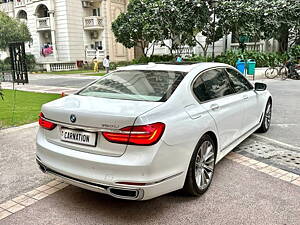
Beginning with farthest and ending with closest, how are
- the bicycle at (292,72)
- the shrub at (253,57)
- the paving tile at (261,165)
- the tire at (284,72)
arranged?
the shrub at (253,57) < the tire at (284,72) < the bicycle at (292,72) < the paving tile at (261,165)

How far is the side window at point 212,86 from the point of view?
351 centimetres

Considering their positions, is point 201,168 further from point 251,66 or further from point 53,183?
point 251,66

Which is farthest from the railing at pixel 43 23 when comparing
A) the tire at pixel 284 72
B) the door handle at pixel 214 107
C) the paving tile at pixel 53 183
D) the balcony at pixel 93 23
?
the door handle at pixel 214 107

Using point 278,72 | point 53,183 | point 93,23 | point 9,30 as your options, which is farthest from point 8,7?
point 53,183

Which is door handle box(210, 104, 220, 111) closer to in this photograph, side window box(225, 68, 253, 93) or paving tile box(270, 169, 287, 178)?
side window box(225, 68, 253, 93)

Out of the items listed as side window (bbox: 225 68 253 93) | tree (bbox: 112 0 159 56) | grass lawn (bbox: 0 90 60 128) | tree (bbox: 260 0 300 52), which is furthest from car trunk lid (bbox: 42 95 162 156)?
tree (bbox: 260 0 300 52)

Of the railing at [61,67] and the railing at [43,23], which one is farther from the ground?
the railing at [43,23]

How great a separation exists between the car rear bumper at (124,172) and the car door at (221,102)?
3.15 feet

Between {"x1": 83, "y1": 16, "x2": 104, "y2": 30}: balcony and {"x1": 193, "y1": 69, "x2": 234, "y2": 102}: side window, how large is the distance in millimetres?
27819

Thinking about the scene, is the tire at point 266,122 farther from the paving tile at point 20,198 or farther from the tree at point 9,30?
the tree at point 9,30

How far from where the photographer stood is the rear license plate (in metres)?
2.81

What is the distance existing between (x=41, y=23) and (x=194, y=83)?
102 feet

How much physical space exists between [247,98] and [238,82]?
28cm

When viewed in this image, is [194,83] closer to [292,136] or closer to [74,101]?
[74,101]
